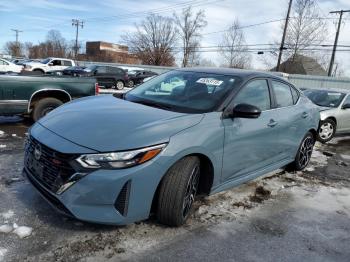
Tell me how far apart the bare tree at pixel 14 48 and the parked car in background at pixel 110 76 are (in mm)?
74470

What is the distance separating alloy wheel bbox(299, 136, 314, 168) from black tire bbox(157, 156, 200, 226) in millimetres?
2972

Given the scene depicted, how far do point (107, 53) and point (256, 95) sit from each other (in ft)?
269

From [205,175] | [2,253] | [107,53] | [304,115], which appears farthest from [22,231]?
[107,53]

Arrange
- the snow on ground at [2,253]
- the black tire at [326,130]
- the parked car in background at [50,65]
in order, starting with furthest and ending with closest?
the parked car in background at [50,65] → the black tire at [326,130] → the snow on ground at [2,253]

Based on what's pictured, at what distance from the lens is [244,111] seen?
396cm

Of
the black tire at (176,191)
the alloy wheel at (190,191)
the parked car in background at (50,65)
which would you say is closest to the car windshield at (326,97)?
the alloy wheel at (190,191)

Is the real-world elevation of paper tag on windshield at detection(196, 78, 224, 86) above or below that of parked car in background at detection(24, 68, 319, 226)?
above

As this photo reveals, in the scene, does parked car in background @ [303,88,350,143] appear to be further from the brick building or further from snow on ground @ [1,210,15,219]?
the brick building

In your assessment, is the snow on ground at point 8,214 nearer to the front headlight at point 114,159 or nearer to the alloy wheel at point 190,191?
the front headlight at point 114,159

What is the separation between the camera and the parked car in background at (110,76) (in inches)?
961

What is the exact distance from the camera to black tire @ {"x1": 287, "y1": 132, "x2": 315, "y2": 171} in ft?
19.5

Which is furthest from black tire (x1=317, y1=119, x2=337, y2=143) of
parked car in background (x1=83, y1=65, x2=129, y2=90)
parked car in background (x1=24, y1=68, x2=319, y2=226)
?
parked car in background (x1=83, y1=65, x2=129, y2=90)

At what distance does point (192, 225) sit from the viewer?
12.4 feet

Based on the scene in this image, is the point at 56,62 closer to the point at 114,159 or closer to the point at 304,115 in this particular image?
the point at 304,115
